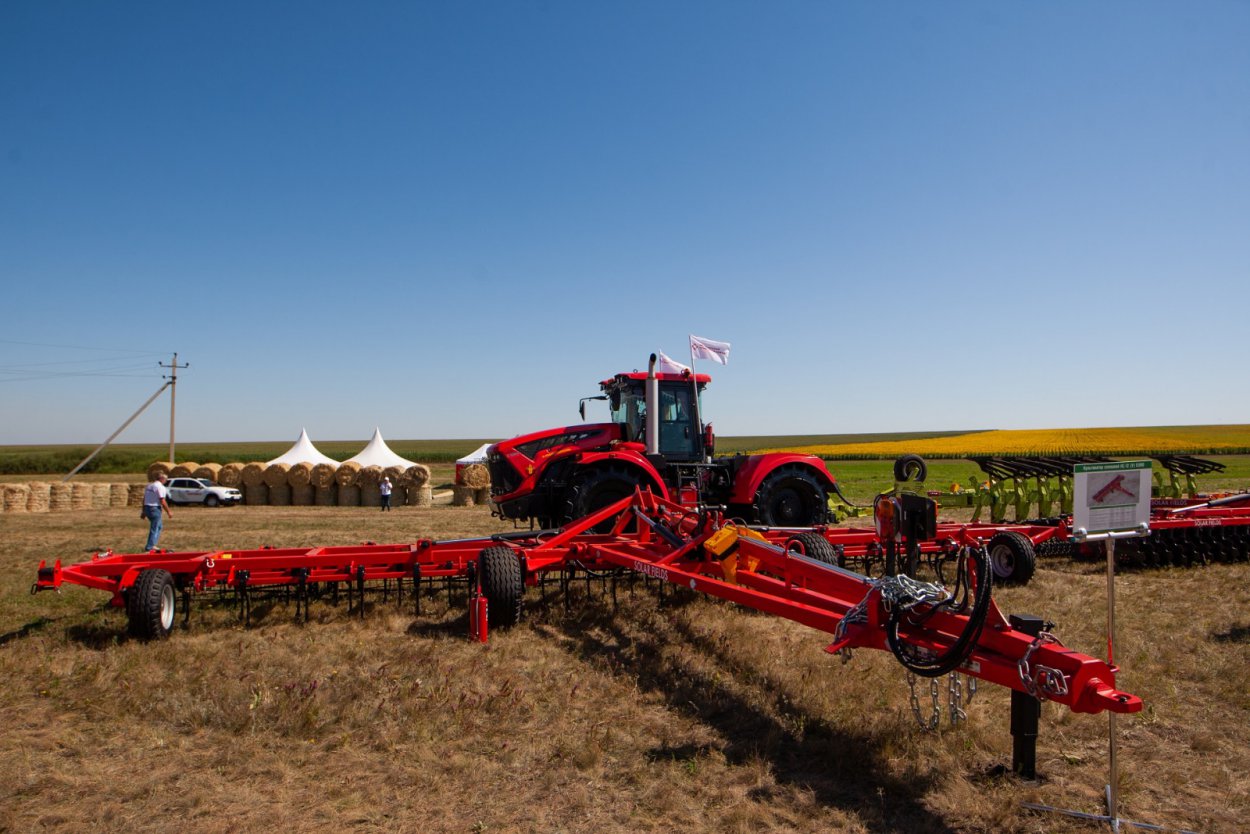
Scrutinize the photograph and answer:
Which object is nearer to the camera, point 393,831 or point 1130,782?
point 393,831

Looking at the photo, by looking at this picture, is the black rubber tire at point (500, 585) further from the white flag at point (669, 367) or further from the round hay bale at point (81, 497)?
the round hay bale at point (81, 497)

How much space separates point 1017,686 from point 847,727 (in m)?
1.27

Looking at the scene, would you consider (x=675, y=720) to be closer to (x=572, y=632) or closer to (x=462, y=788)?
(x=462, y=788)

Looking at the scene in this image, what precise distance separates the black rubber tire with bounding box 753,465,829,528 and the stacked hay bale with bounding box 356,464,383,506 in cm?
1665

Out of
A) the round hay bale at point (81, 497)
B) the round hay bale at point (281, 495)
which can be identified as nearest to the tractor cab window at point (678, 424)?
the round hay bale at point (281, 495)

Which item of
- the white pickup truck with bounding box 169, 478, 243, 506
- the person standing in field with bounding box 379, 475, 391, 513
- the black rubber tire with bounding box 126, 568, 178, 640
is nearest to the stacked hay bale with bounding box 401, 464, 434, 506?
Result: the person standing in field with bounding box 379, 475, 391, 513

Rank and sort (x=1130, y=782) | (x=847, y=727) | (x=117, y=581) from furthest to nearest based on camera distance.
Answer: (x=117, y=581)
(x=847, y=727)
(x=1130, y=782)

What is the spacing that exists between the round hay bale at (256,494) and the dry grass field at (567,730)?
1937 cm

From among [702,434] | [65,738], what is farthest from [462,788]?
[702,434]

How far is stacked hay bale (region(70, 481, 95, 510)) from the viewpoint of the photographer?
78.3 ft

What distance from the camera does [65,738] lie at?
173 inches

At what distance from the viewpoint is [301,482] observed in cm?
2466

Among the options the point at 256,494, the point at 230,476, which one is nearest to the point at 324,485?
the point at 256,494

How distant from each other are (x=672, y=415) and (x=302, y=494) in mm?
18623
